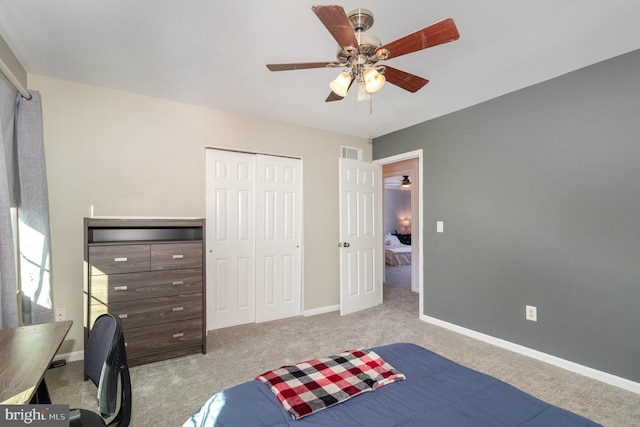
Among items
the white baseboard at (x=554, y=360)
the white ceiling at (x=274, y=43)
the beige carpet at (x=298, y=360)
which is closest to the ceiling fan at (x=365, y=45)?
the white ceiling at (x=274, y=43)

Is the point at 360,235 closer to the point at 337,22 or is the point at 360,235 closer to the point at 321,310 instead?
the point at 321,310

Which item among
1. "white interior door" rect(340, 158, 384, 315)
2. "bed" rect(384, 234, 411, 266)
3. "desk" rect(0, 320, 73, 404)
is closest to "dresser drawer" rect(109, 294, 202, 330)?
"desk" rect(0, 320, 73, 404)

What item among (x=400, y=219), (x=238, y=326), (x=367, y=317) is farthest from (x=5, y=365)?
(x=400, y=219)

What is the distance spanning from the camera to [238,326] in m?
3.60

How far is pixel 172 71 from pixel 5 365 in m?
2.29

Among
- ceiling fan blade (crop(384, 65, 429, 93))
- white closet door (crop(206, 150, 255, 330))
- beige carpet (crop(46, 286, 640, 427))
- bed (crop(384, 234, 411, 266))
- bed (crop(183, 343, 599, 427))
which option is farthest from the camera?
bed (crop(384, 234, 411, 266))

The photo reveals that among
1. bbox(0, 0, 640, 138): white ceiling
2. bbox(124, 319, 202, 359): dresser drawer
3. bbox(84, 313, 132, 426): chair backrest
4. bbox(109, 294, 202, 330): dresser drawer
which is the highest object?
bbox(0, 0, 640, 138): white ceiling

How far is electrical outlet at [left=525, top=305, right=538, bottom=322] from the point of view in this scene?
2814 mm

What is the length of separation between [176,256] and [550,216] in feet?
11.2

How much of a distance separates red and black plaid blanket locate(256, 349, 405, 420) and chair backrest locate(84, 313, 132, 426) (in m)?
0.56

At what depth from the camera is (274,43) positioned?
216 cm

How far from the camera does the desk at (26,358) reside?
97cm

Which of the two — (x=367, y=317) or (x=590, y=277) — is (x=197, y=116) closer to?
(x=367, y=317)

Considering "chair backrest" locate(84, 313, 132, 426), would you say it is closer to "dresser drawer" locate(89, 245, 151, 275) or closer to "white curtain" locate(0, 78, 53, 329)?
"dresser drawer" locate(89, 245, 151, 275)
